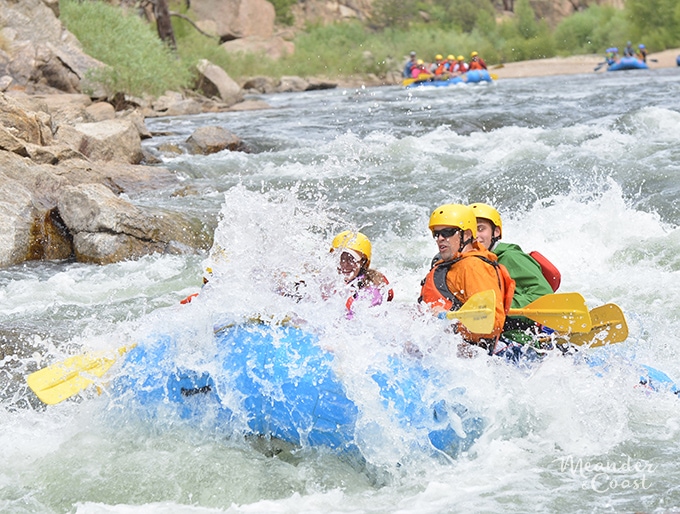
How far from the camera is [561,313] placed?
411 cm

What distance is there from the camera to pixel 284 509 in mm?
3350

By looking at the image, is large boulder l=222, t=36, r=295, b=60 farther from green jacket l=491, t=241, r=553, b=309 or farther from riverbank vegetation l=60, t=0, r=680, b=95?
green jacket l=491, t=241, r=553, b=309

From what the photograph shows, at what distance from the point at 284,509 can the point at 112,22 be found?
1781 centimetres

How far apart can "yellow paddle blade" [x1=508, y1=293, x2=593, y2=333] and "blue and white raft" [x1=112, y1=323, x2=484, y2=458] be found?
0.64 meters

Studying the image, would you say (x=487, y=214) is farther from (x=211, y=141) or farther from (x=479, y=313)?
(x=211, y=141)

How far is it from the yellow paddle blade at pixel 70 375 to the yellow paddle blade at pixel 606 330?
7.03ft

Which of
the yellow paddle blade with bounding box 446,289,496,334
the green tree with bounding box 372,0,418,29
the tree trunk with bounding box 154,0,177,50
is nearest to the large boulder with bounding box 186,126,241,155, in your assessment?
the yellow paddle blade with bounding box 446,289,496,334

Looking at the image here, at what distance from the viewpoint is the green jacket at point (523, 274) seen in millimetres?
4438

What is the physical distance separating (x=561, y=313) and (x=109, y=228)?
14.2 ft

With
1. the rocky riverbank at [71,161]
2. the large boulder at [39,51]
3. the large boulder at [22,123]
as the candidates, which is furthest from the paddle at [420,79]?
the large boulder at [22,123]

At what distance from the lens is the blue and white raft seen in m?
3.59

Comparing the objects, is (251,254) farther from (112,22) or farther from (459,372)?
(112,22)

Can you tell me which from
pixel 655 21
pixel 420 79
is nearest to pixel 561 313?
pixel 420 79

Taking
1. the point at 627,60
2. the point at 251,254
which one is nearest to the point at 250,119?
the point at 251,254
